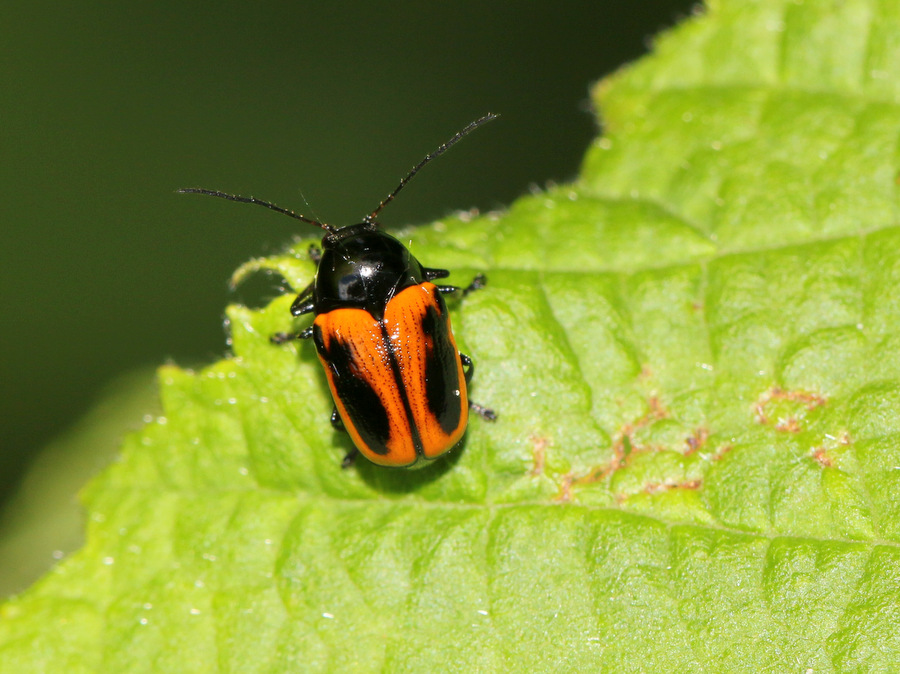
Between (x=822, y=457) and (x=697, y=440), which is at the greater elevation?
(x=697, y=440)

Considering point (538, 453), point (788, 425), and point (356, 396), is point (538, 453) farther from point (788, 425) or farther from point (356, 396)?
point (788, 425)

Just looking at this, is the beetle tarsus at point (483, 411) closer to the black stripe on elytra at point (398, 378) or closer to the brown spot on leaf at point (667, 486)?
the black stripe on elytra at point (398, 378)

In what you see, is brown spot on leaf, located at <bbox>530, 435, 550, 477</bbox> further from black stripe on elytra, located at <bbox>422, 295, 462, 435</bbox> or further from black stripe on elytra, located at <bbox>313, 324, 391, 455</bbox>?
black stripe on elytra, located at <bbox>313, 324, 391, 455</bbox>

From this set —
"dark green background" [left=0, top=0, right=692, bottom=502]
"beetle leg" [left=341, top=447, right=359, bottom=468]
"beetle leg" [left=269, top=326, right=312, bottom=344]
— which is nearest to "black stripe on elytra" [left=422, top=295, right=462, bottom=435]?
"beetle leg" [left=341, top=447, right=359, bottom=468]

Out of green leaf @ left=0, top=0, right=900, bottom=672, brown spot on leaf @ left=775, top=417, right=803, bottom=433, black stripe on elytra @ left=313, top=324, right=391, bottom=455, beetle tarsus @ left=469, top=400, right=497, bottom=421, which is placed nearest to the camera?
green leaf @ left=0, top=0, right=900, bottom=672

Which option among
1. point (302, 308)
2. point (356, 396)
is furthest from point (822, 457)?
point (302, 308)

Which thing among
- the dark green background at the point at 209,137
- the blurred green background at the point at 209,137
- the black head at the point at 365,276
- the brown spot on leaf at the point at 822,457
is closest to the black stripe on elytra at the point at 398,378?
the black head at the point at 365,276

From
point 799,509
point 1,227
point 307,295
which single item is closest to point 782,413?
point 799,509
